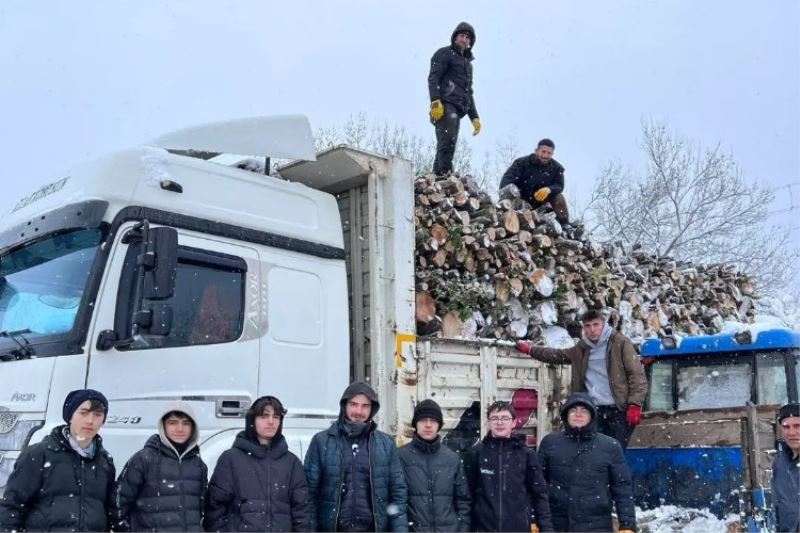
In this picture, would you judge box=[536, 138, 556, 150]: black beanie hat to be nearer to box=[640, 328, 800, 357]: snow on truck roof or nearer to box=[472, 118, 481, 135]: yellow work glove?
box=[472, 118, 481, 135]: yellow work glove

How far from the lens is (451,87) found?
9359mm

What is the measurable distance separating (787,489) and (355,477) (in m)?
2.26

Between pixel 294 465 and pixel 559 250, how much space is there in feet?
16.8

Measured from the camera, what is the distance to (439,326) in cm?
662

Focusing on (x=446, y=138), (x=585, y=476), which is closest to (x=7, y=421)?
(x=585, y=476)

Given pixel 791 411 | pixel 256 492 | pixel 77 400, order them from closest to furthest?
pixel 77 400, pixel 256 492, pixel 791 411

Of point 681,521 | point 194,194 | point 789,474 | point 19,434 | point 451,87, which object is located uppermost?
point 451,87

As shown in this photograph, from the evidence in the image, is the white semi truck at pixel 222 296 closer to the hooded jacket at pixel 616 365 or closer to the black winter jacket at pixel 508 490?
the hooded jacket at pixel 616 365

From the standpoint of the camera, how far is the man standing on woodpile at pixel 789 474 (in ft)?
13.4

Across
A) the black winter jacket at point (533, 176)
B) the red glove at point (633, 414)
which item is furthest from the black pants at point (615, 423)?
the black winter jacket at point (533, 176)

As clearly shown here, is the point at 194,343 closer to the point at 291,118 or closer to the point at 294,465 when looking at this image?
the point at 294,465

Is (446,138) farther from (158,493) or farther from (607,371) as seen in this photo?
(158,493)

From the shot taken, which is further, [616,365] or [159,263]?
[616,365]

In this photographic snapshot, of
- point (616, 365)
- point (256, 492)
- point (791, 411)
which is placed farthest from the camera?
point (616, 365)
